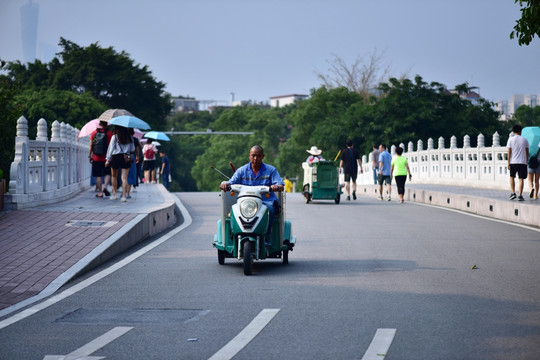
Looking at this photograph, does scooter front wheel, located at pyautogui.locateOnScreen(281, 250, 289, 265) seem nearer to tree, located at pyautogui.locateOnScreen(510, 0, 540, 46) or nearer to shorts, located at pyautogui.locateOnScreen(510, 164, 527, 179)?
tree, located at pyautogui.locateOnScreen(510, 0, 540, 46)

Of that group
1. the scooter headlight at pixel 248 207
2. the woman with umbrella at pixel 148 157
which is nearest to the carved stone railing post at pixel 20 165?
the scooter headlight at pixel 248 207

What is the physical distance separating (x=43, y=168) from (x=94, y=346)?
42.3ft

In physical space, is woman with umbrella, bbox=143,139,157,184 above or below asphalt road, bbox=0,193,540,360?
above

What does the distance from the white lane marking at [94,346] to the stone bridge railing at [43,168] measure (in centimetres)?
1025

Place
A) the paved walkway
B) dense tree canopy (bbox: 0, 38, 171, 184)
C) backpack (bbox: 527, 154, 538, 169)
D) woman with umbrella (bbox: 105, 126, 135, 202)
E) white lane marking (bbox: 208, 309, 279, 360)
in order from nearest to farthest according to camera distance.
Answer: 1. white lane marking (bbox: 208, 309, 279, 360)
2. the paved walkway
3. woman with umbrella (bbox: 105, 126, 135, 202)
4. backpack (bbox: 527, 154, 538, 169)
5. dense tree canopy (bbox: 0, 38, 171, 184)

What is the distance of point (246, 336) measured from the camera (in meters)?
7.10

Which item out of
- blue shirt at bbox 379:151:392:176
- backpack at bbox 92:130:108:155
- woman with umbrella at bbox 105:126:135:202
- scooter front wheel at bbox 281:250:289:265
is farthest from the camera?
blue shirt at bbox 379:151:392:176

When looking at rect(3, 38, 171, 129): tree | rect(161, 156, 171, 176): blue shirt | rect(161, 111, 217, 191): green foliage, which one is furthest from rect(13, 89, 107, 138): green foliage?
rect(161, 111, 217, 191): green foliage

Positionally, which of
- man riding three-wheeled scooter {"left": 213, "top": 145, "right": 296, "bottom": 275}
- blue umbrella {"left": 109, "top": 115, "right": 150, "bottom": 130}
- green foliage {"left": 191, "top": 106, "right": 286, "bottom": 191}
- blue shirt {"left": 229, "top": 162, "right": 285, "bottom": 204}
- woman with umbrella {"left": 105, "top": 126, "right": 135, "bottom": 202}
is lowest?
man riding three-wheeled scooter {"left": 213, "top": 145, "right": 296, "bottom": 275}

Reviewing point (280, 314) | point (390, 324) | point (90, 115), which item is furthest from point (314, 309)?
point (90, 115)

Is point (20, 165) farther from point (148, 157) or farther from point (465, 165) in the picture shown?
point (465, 165)

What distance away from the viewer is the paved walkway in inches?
396

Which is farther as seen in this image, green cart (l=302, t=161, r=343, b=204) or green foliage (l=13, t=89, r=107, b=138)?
green foliage (l=13, t=89, r=107, b=138)

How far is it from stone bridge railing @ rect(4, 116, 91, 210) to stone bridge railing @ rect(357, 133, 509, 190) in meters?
15.6
